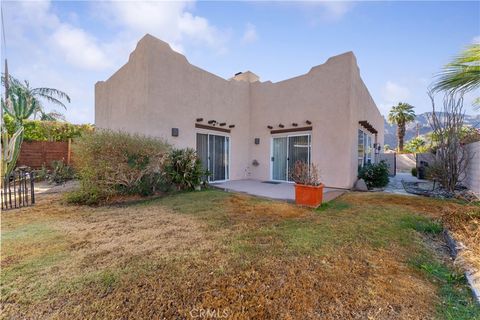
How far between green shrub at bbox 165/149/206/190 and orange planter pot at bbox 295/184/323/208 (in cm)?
374

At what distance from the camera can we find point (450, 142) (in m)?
8.02

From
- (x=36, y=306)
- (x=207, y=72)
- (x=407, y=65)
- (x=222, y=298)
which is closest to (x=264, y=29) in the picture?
(x=207, y=72)

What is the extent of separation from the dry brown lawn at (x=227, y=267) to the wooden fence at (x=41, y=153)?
8530 millimetres

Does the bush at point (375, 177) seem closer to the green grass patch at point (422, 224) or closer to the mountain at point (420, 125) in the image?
the mountain at point (420, 125)

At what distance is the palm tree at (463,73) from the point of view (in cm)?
287

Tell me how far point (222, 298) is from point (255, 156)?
32.1 feet

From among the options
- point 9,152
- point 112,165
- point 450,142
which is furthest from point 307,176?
point 9,152

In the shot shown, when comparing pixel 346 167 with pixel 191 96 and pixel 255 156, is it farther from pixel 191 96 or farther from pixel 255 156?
pixel 191 96

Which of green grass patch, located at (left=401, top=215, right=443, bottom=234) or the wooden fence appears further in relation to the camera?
the wooden fence

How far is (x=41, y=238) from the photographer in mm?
3553

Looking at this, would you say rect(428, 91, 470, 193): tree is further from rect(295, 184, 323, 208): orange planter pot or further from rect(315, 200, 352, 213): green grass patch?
rect(295, 184, 323, 208): orange planter pot

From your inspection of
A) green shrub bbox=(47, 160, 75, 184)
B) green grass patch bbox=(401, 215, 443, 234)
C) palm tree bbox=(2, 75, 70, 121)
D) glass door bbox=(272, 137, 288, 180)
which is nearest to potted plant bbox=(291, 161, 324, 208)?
green grass patch bbox=(401, 215, 443, 234)

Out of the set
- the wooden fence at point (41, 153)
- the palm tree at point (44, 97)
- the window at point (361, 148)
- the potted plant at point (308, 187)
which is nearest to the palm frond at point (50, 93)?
the palm tree at point (44, 97)

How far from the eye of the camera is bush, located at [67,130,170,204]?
6086 millimetres
